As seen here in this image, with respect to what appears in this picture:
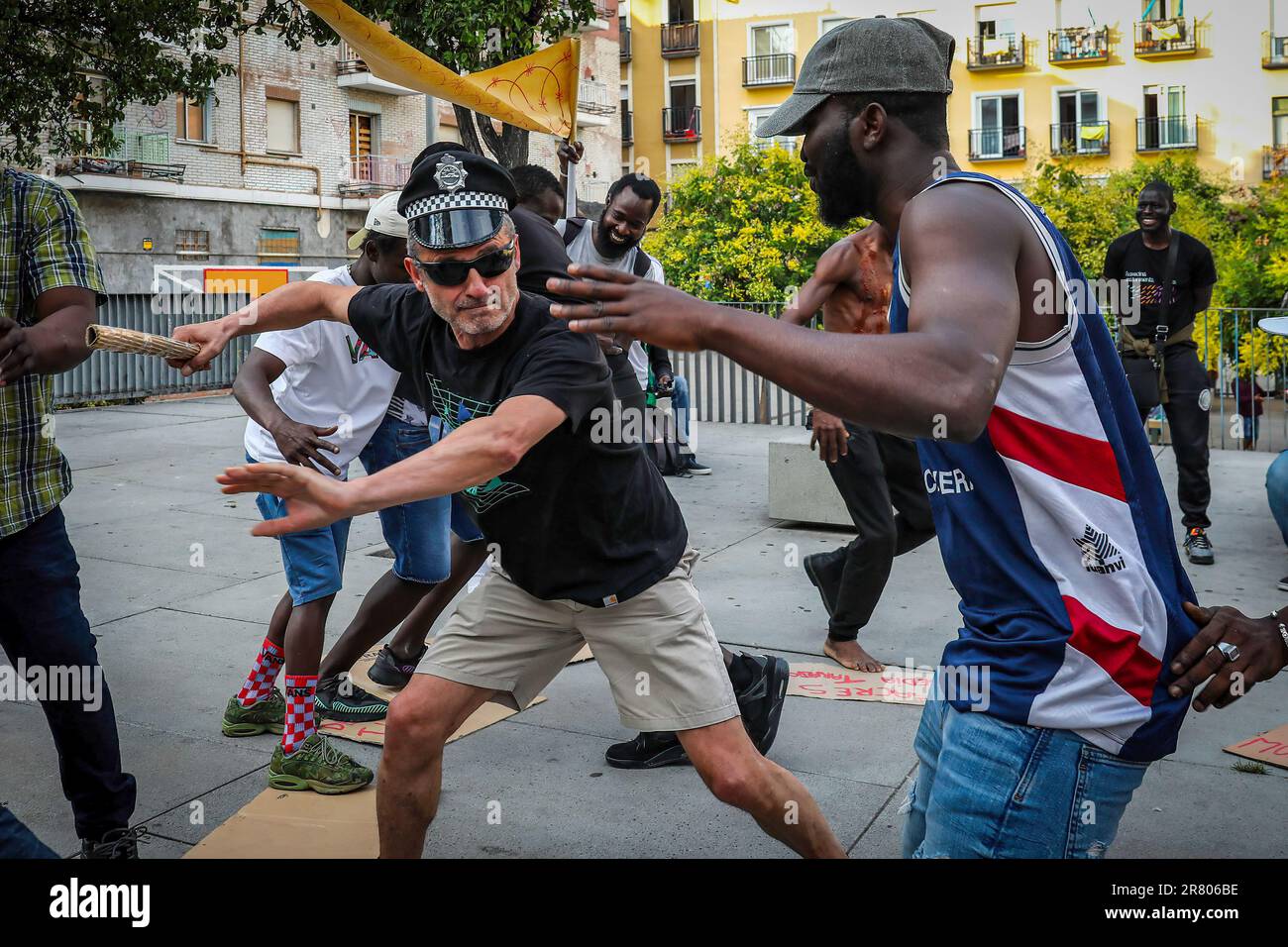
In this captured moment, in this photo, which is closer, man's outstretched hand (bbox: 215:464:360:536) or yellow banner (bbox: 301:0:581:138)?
man's outstretched hand (bbox: 215:464:360:536)

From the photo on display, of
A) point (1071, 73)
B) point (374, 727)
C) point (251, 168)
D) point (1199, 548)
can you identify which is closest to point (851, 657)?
point (374, 727)

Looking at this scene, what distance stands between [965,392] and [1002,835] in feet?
2.67

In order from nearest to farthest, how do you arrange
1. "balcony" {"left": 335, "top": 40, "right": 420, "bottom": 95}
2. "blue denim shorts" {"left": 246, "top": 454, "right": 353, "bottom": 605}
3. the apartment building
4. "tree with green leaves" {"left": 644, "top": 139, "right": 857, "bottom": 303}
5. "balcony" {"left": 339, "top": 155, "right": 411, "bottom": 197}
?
"blue denim shorts" {"left": 246, "top": 454, "right": 353, "bottom": 605}, "tree with green leaves" {"left": 644, "top": 139, "right": 857, "bottom": 303}, the apartment building, "balcony" {"left": 335, "top": 40, "right": 420, "bottom": 95}, "balcony" {"left": 339, "top": 155, "right": 411, "bottom": 197}

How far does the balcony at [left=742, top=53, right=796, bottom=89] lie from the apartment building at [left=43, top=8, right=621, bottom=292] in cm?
1332

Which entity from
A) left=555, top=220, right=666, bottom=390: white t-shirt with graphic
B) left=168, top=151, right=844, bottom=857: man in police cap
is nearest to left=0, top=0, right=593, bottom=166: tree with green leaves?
left=555, top=220, right=666, bottom=390: white t-shirt with graphic

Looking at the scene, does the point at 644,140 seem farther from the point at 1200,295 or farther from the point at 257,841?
the point at 257,841

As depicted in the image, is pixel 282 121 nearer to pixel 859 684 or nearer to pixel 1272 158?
pixel 1272 158

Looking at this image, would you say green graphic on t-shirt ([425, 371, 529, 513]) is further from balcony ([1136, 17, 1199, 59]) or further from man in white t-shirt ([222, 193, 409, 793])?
balcony ([1136, 17, 1199, 59])

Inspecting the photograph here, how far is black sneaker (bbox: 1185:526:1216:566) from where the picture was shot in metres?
7.45

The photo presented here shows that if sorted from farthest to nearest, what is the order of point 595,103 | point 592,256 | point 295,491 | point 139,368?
point 595,103 < point 139,368 < point 592,256 < point 295,491

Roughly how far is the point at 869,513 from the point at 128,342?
Answer: 3300 mm

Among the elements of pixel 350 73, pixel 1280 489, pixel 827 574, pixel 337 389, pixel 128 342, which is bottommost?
pixel 827 574

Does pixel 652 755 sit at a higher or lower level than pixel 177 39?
lower

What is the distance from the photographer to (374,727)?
4.71 meters
